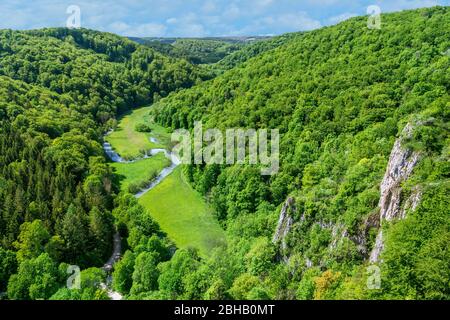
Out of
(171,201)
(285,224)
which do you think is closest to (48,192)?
(171,201)

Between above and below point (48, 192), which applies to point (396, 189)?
above

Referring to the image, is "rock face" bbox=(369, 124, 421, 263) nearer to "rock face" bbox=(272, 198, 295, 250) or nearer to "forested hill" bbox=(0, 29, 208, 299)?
"rock face" bbox=(272, 198, 295, 250)

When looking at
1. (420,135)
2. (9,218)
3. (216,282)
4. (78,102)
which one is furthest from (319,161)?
(78,102)

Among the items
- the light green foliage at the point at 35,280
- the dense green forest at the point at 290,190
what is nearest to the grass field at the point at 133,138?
the dense green forest at the point at 290,190

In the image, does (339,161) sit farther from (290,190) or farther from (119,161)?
(119,161)

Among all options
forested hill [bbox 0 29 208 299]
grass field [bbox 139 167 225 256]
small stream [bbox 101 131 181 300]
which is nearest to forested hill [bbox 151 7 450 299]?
grass field [bbox 139 167 225 256]
